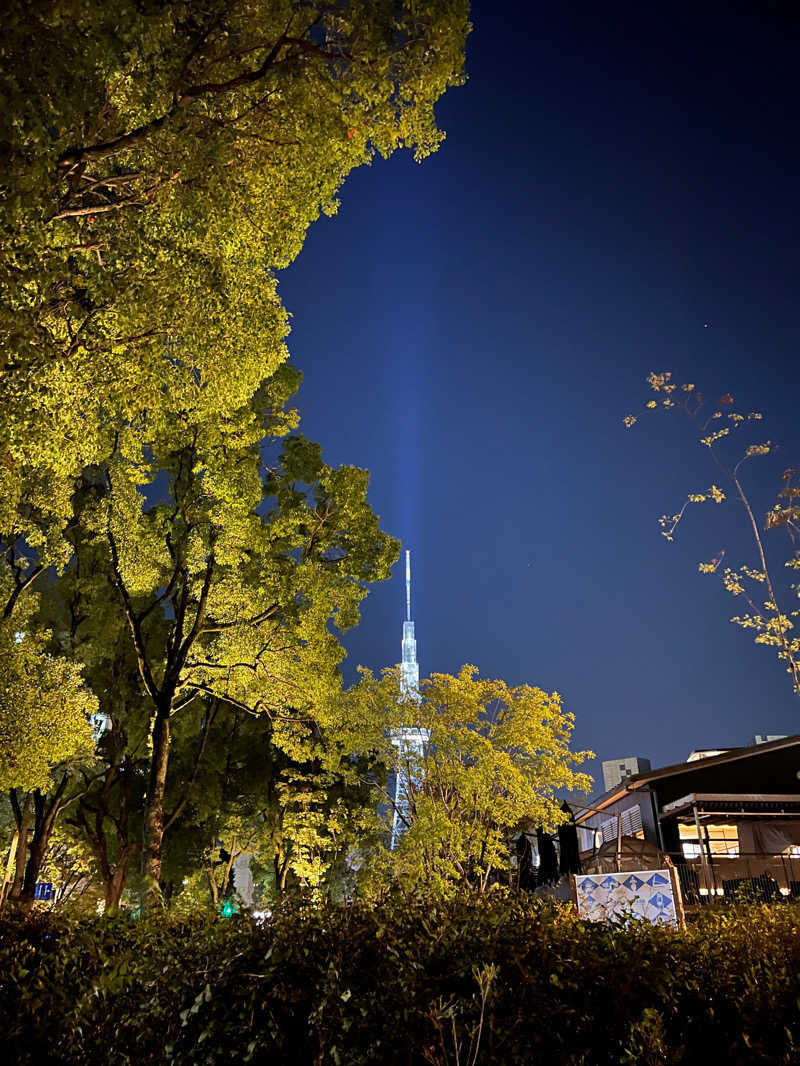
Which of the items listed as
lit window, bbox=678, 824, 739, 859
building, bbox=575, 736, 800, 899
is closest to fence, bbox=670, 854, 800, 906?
building, bbox=575, 736, 800, 899

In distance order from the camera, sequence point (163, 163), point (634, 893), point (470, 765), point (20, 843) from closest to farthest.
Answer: point (163, 163) < point (634, 893) < point (470, 765) < point (20, 843)

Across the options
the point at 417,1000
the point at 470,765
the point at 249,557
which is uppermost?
the point at 249,557

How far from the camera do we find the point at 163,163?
6.33m

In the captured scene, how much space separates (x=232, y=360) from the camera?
330 inches

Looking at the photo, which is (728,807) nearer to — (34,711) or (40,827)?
(34,711)

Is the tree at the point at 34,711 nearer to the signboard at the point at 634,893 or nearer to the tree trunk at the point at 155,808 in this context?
the tree trunk at the point at 155,808

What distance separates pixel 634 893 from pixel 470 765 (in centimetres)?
869

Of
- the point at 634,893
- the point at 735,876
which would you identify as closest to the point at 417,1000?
the point at 634,893

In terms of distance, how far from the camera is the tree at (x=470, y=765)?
1628cm

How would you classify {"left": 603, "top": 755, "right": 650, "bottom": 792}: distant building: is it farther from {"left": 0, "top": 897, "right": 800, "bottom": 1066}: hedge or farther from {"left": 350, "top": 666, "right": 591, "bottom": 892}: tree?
{"left": 0, "top": 897, "right": 800, "bottom": 1066}: hedge

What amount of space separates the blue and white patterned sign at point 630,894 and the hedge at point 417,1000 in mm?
5323

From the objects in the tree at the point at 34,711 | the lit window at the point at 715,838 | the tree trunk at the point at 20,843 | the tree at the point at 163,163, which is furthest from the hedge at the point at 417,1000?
the lit window at the point at 715,838

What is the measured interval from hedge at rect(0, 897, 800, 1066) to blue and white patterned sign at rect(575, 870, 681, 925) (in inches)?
210

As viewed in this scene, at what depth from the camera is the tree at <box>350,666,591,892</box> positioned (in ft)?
53.4
